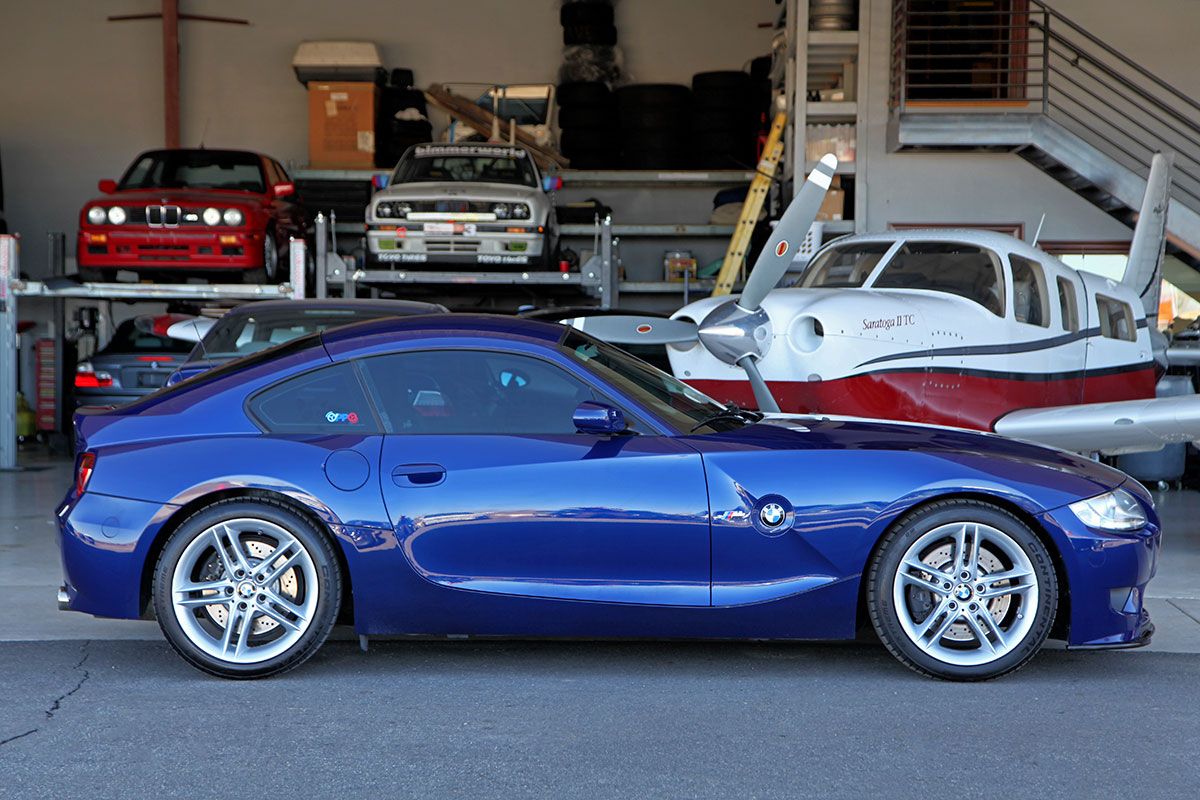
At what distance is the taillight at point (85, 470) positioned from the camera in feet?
16.8

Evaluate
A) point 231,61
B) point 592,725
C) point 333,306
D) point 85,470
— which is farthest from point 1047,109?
point 231,61

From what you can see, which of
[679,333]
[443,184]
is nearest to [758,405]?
[679,333]

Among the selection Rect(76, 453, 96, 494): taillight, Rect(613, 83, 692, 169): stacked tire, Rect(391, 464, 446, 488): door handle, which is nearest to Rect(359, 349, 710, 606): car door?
Rect(391, 464, 446, 488): door handle

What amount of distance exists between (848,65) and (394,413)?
42.0 ft

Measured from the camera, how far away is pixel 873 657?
5.54 metres

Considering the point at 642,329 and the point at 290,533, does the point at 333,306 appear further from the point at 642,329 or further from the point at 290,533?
the point at 290,533

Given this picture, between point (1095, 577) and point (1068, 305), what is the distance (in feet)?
16.7

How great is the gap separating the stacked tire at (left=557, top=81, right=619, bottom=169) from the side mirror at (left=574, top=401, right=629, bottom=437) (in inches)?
661

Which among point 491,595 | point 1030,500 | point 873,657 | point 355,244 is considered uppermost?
point 355,244

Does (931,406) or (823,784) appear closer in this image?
(823,784)

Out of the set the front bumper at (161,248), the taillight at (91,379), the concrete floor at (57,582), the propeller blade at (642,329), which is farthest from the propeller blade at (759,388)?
the taillight at (91,379)

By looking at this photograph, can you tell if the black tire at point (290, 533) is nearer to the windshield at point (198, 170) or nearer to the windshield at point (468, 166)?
the windshield at point (198, 170)

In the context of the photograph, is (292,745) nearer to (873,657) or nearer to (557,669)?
(557,669)

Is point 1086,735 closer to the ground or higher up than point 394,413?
closer to the ground
